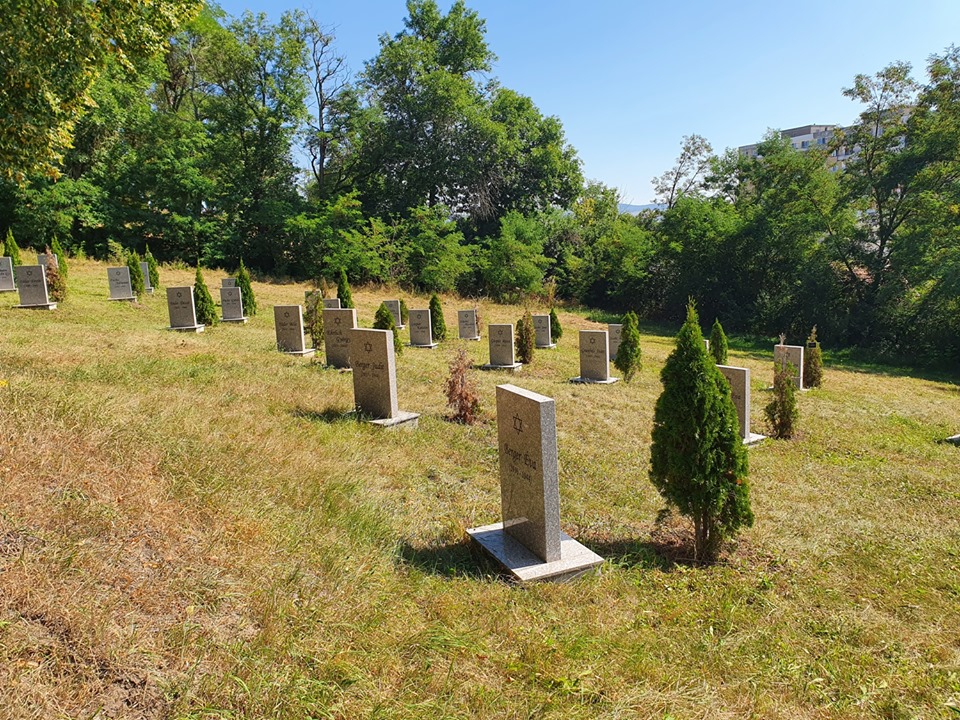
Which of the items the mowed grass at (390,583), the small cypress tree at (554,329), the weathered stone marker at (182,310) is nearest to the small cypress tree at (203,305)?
the weathered stone marker at (182,310)

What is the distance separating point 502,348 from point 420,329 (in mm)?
3178

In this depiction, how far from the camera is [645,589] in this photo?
399 centimetres

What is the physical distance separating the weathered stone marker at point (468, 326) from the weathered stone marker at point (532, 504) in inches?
525

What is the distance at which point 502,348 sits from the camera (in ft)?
44.7

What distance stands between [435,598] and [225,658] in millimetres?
1296

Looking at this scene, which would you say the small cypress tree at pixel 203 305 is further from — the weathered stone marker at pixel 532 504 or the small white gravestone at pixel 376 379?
the weathered stone marker at pixel 532 504

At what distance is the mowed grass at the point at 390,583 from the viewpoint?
251cm

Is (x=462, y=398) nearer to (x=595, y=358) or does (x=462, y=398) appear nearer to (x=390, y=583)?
(x=390, y=583)

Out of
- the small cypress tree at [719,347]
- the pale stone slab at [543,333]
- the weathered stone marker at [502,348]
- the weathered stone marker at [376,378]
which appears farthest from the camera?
the pale stone slab at [543,333]

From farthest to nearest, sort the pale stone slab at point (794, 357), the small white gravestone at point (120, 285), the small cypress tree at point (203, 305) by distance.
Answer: the small white gravestone at point (120, 285)
the small cypress tree at point (203, 305)
the pale stone slab at point (794, 357)

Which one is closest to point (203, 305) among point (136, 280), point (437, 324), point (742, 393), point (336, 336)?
point (136, 280)

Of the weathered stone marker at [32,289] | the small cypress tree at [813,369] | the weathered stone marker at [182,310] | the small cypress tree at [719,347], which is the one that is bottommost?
the small cypress tree at [813,369]

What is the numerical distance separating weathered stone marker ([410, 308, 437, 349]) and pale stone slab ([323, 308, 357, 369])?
18.0 ft

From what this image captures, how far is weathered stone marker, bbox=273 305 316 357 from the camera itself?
469 inches
